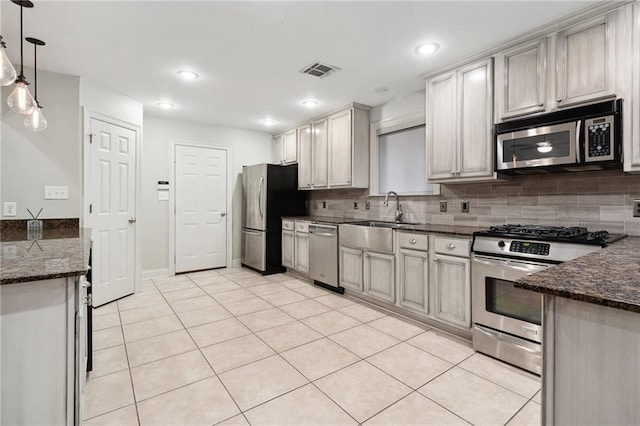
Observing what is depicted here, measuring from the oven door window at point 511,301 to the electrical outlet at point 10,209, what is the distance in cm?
432

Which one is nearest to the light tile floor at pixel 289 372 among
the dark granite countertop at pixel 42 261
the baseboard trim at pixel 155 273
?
the dark granite countertop at pixel 42 261

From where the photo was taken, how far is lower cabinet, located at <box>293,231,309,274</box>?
452cm

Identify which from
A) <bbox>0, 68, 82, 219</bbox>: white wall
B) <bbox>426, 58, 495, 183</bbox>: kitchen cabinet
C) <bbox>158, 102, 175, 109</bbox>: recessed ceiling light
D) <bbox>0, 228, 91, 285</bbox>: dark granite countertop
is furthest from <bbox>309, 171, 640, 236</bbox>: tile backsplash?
<bbox>0, 68, 82, 219</bbox>: white wall

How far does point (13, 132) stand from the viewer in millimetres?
2986

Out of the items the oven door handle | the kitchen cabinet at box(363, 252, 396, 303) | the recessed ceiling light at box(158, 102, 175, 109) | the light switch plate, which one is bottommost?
the kitchen cabinet at box(363, 252, 396, 303)

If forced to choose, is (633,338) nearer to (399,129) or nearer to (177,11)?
(177,11)

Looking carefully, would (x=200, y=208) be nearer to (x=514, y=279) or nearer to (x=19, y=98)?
(x=19, y=98)

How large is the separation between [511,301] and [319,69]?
8.74ft

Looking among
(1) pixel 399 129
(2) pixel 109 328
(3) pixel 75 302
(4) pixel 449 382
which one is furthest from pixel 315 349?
(1) pixel 399 129

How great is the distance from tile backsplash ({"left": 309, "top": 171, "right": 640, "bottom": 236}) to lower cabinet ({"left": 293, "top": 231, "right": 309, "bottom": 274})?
1.52 meters

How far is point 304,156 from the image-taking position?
5047 millimetres

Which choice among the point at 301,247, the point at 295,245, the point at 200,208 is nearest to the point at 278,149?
the point at 200,208

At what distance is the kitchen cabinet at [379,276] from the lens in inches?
127

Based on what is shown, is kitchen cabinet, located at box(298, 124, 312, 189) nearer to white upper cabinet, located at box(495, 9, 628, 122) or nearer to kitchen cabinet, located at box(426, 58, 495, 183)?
kitchen cabinet, located at box(426, 58, 495, 183)
